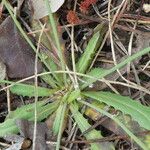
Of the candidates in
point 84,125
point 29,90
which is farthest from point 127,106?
point 29,90

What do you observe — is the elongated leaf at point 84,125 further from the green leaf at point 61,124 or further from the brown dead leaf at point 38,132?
the brown dead leaf at point 38,132

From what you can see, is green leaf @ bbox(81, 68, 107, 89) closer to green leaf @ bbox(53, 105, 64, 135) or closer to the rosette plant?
the rosette plant

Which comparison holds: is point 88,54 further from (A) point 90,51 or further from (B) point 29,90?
(B) point 29,90

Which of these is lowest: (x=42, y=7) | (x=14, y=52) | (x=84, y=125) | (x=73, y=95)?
(x=84, y=125)

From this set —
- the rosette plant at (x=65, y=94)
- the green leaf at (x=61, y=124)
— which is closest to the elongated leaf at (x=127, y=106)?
the rosette plant at (x=65, y=94)

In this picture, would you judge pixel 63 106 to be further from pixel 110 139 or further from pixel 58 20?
pixel 58 20

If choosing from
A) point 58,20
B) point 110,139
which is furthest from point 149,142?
point 58,20
